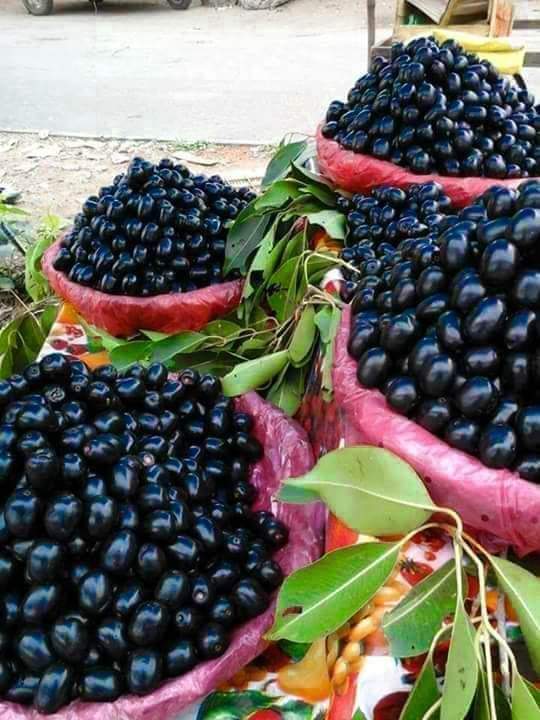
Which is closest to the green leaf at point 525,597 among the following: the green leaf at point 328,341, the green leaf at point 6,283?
the green leaf at point 328,341

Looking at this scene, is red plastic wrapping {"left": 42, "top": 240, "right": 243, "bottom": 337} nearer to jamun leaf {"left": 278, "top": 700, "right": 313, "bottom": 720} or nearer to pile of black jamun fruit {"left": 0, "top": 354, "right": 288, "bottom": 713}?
pile of black jamun fruit {"left": 0, "top": 354, "right": 288, "bottom": 713}

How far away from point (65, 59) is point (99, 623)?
7915 millimetres

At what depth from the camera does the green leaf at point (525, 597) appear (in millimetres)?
713

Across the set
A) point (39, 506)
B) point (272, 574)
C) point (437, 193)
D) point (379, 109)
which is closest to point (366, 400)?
point (272, 574)

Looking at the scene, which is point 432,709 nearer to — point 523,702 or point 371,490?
point 523,702

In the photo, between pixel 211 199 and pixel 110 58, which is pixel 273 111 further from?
pixel 211 199

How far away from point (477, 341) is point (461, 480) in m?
0.15

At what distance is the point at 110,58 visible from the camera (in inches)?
311

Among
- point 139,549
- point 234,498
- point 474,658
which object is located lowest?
point 234,498

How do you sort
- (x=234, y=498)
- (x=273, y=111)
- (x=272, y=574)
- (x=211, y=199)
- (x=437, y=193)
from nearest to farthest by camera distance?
1. (x=272, y=574)
2. (x=234, y=498)
3. (x=437, y=193)
4. (x=211, y=199)
5. (x=273, y=111)

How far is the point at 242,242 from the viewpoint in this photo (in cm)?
177

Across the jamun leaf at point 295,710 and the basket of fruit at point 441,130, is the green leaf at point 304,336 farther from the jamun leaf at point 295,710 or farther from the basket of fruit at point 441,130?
the jamun leaf at point 295,710

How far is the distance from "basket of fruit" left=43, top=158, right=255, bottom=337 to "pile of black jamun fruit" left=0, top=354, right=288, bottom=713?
1.96 ft

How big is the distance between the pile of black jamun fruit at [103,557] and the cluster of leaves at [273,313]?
0.32m
